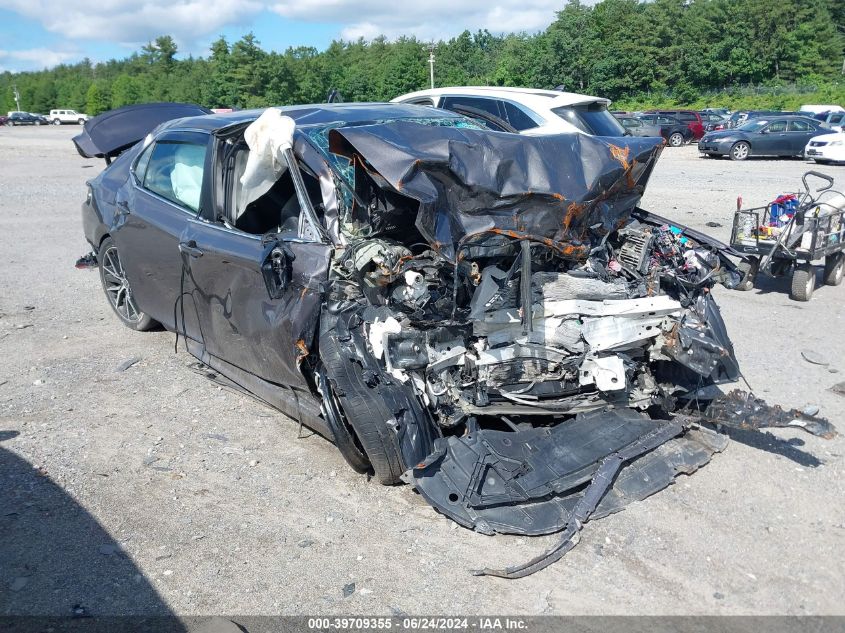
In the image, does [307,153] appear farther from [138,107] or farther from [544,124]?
[544,124]

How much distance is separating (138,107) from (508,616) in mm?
6430

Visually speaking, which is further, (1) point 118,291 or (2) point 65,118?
(2) point 65,118

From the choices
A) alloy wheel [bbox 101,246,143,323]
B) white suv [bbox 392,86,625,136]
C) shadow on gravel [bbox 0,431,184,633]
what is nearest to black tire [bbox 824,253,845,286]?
white suv [bbox 392,86,625,136]

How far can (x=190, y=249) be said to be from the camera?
4574mm

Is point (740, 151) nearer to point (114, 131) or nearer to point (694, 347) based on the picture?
point (114, 131)

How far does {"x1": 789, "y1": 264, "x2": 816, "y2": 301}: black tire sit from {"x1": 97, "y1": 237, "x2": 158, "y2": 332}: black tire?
20.6 feet

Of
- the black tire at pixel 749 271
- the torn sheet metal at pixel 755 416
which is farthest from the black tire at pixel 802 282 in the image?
the torn sheet metal at pixel 755 416

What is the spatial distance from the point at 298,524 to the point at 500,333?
1.41 meters

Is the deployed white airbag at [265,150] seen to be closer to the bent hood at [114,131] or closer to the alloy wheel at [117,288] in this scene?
the alloy wheel at [117,288]

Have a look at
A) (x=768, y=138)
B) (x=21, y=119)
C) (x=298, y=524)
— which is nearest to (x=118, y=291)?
(x=298, y=524)

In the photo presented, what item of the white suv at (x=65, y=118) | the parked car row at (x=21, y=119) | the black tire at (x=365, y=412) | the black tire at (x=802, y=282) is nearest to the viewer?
the black tire at (x=365, y=412)

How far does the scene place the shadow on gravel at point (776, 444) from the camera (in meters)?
4.12

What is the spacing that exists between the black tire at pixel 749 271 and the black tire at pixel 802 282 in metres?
0.43

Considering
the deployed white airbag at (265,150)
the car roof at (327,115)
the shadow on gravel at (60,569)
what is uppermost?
the car roof at (327,115)
